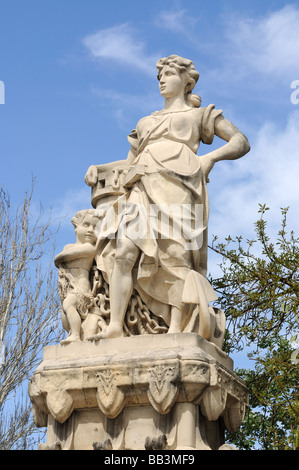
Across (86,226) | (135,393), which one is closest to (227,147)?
(86,226)

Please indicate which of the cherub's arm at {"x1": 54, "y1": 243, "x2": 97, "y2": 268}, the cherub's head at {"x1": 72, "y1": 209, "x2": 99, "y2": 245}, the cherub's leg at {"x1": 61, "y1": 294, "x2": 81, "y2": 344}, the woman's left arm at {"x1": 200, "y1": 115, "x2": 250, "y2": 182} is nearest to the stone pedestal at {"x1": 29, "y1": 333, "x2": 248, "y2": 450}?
the cherub's leg at {"x1": 61, "y1": 294, "x2": 81, "y2": 344}

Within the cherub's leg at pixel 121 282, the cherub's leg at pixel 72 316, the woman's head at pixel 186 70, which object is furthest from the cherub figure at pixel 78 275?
the woman's head at pixel 186 70

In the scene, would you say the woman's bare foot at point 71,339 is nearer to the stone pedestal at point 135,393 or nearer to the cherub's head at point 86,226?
the stone pedestal at point 135,393

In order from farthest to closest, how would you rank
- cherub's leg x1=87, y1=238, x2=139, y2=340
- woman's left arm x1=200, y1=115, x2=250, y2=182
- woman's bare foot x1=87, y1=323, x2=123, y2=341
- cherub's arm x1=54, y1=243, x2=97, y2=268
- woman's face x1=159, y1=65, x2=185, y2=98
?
woman's face x1=159, y1=65, x2=185, y2=98 < woman's left arm x1=200, y1=115, x2=250, y2=182 < cherub's arm x1=54, y1=243, x2=97, y2=268 < cherub's leg x1=87, y1=238, x2=139, y2=340 < woman's bare foot x1=87, y1=323, x2=123, y2=341

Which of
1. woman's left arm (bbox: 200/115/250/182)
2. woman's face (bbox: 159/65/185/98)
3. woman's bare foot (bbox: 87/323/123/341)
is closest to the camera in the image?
woman's bare foot (bbox: 87/323/123/341)

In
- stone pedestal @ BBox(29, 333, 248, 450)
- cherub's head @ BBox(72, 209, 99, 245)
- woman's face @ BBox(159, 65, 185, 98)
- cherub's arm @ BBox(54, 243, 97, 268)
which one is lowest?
stone pedestal @ BBox(29, 333, 248, 450)

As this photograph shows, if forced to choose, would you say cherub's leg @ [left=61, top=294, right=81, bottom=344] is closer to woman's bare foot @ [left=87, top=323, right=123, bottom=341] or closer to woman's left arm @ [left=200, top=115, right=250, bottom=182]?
woman's bare foot @ [left=87, top=323, right=123, bottom=341]

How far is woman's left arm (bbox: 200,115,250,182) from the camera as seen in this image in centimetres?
848

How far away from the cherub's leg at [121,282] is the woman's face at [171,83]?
1.74m

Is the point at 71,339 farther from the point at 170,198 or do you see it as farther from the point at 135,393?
the point at 170,198

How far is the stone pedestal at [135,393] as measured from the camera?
7203mm

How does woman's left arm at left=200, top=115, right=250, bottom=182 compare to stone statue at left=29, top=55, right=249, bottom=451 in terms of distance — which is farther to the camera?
woman's left arm at left=200, top=115, right=250, bottom=182

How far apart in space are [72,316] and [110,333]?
462 millimetres

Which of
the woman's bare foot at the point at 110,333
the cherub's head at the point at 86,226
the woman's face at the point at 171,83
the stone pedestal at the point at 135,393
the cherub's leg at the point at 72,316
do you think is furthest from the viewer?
the woman's face at the point at 171,83
